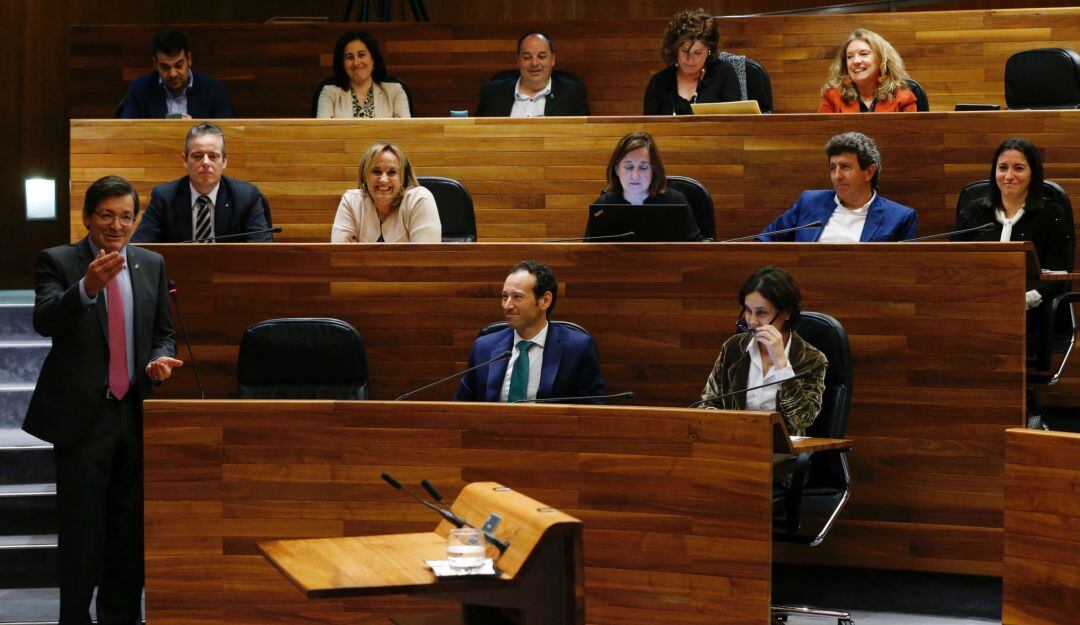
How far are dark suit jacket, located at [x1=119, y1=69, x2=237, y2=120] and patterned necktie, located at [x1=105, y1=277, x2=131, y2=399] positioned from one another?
5.67ft

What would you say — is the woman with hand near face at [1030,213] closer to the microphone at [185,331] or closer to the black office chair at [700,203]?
the black office chair at [700,203]

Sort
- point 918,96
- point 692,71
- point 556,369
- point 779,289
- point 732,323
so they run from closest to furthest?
1. point 779,289
2. point 556,369
3. point 732,323
4. point 918,96
5. point 692,71

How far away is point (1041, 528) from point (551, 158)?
2001mm

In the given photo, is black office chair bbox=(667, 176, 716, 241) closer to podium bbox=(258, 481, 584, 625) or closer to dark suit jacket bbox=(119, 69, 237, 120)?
dark suit jacket bbox=(119, 69, 237, 120)

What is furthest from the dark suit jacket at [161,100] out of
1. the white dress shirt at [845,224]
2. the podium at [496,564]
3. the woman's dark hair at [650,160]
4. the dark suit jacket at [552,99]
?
the podium at [496,564]

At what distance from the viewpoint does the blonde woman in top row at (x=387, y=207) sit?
327cm

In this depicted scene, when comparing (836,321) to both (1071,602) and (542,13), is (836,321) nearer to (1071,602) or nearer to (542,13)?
(1071,602)

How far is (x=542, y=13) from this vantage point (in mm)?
5758

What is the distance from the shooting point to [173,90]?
4199 millimetres

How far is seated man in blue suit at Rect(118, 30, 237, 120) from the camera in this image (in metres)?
4.16

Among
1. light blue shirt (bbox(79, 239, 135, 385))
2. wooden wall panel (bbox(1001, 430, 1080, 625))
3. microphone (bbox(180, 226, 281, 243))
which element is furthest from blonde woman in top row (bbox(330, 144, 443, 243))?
wooden wall panel (bbox(1001, 430, 1080, 625))

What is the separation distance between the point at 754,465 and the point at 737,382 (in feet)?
1.88

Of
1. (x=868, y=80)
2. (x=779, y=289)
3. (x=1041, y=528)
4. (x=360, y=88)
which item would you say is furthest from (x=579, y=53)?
(x=1041, y=528)

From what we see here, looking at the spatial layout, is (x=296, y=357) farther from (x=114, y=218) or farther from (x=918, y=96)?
(x=918, y=96)
